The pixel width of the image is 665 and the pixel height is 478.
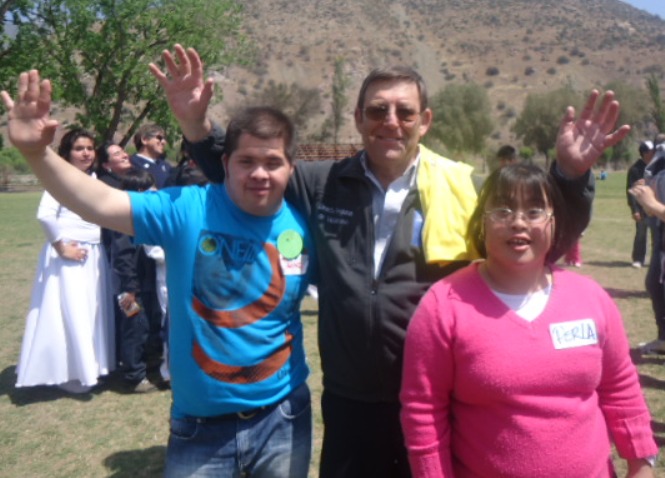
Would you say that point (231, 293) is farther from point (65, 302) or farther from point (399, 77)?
point (65, 302)

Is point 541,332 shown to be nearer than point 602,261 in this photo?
Yes

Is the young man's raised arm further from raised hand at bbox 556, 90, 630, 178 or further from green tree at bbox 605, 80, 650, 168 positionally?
green tree at bbox 605, 80, 650, 168

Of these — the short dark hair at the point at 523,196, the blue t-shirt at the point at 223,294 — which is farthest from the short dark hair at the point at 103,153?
the short dark hair at the point at 523,196

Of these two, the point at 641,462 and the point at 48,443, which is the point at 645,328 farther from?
the point at 48,443

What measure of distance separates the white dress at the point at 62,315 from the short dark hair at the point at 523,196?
→ 3.99 metres

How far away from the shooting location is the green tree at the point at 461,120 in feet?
162

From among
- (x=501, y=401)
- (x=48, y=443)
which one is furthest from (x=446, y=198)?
(x=48, y=443)

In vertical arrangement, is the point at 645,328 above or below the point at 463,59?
below

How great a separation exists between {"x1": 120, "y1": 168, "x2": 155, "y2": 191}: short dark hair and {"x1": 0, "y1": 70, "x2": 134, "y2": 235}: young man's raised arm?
Answer: 304 cm

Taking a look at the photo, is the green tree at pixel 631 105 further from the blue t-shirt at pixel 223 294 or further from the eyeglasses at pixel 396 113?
the blue t-shirt at pixel 223 294

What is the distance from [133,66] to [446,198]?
24.4 meters

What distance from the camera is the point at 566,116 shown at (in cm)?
222

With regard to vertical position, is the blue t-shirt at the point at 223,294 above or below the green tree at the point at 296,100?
below

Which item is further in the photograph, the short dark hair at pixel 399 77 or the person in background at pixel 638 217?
the person in background at pixel 638 217
